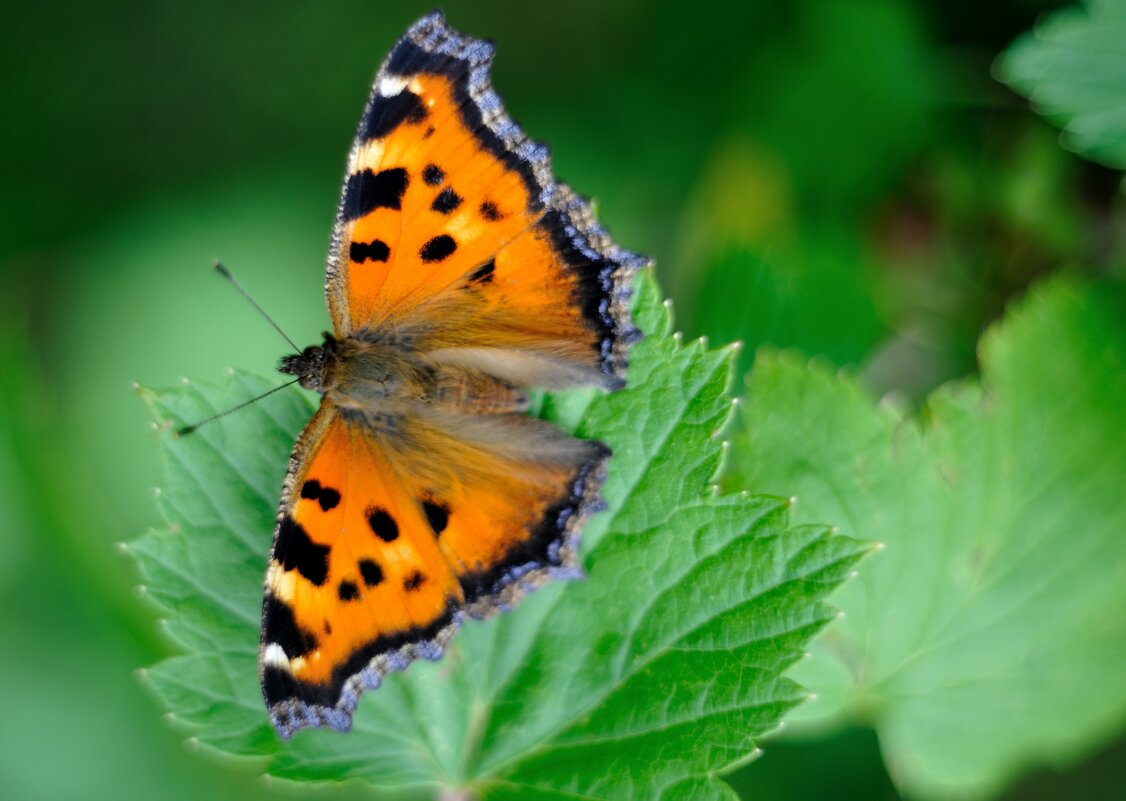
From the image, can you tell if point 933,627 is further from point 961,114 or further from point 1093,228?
point 961,114

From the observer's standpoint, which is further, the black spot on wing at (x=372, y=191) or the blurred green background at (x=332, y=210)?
the blurred green background at (x=332, y=210)

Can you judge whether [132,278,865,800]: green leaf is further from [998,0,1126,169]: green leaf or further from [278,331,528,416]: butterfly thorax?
[998,0,1126,169]: green leaf

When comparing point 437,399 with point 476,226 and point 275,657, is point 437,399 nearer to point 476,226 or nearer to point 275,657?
point 476,226

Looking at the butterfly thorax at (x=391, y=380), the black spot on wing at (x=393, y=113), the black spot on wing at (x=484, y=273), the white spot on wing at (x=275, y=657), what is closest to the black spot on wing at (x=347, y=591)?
the white spot on wing at (x=275, y=657)

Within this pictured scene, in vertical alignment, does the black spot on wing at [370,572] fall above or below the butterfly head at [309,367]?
below

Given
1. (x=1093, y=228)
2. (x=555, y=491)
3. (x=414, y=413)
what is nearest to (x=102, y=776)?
(x=414, y=413)

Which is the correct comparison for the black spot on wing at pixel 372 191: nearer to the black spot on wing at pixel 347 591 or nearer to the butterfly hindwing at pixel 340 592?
the butterfly hindwing at pixel 340 592
